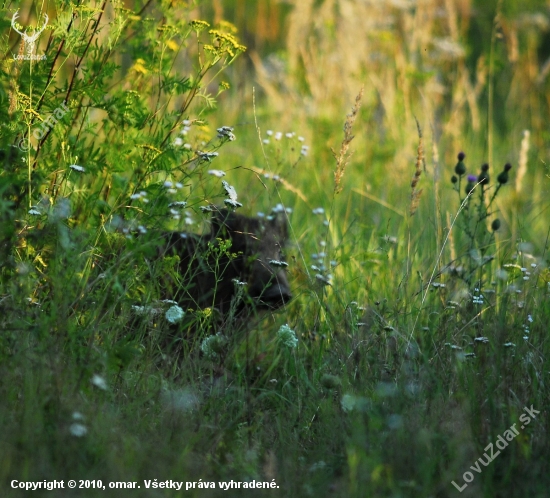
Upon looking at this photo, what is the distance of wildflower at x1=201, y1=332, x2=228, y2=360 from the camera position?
286cm

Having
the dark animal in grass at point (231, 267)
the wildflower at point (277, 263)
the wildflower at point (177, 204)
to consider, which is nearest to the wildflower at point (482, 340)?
the wildflower at point (277, 263)

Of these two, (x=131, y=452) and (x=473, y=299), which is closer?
(x=131, y=452)

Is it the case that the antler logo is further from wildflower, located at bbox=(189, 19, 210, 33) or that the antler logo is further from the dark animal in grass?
the dark animal in grass

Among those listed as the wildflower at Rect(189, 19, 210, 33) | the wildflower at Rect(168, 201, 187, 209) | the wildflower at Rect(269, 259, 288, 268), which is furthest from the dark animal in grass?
the wildflower at Rect(189, 19, 210, 33)

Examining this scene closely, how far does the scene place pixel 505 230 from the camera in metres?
5.09

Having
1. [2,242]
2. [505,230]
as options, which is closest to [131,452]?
[2,242]

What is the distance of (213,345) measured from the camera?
2887 millimetres

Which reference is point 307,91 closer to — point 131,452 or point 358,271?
point 358,271

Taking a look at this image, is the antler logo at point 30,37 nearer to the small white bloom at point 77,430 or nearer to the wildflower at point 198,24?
the wildflower at point 198,24

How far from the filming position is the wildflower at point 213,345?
9.38ft

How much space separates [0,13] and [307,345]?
6.10 feet

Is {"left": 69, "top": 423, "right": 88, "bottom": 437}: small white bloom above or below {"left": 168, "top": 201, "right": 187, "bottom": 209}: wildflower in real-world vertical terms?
below
